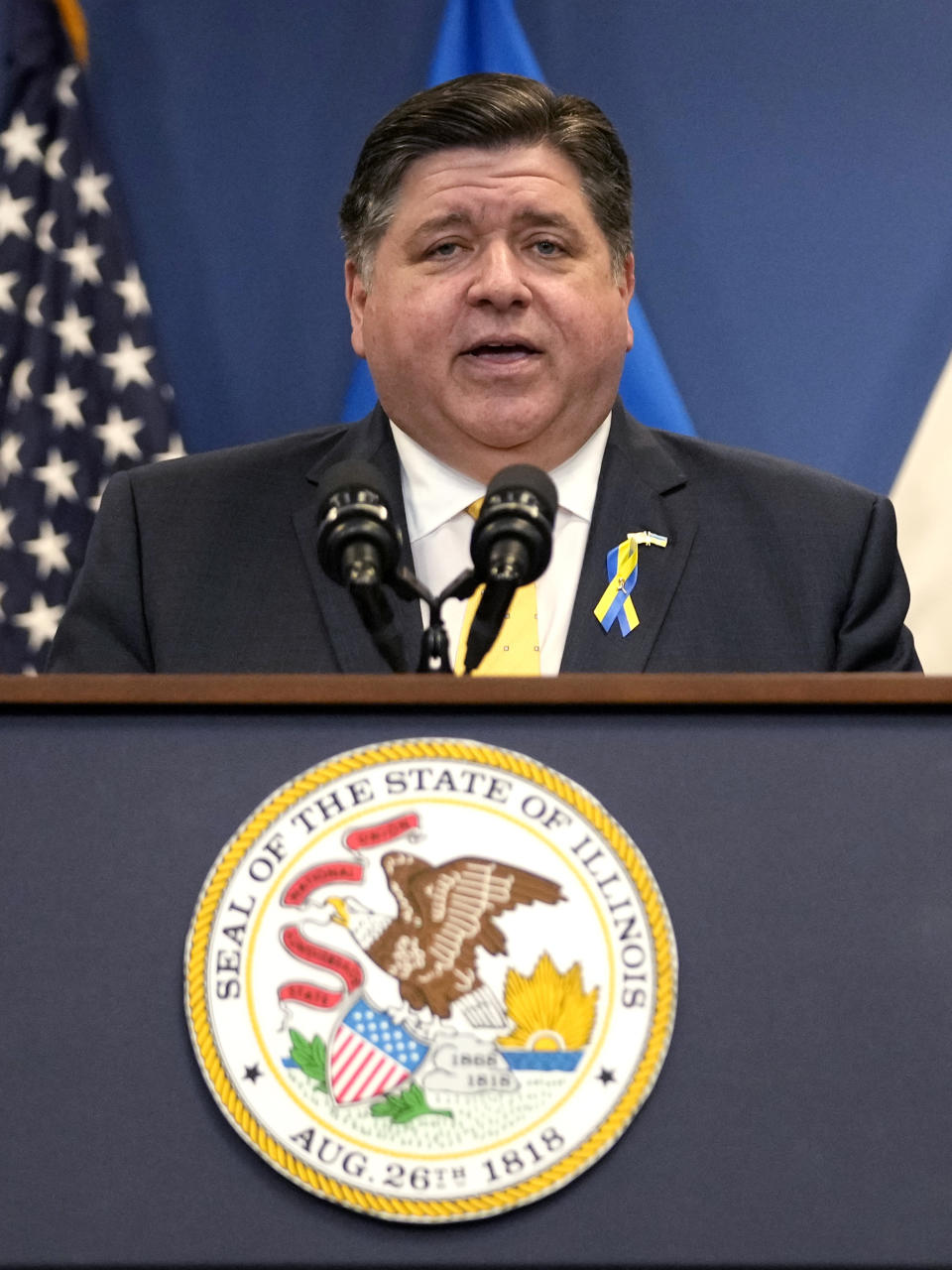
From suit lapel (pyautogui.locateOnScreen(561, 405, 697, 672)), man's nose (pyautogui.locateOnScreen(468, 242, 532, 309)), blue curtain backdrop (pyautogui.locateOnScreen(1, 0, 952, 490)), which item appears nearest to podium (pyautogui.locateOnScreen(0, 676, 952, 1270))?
A: suit lapel (pyautogui.locateOnScreen(561, 405, 697, 672))

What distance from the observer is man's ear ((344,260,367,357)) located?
7.88 ft

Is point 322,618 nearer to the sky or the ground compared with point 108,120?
nearer to the ground

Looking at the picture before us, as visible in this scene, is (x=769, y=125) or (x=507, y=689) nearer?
(x=507, y=689)

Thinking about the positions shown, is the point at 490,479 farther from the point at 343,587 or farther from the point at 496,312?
the point at 343,587

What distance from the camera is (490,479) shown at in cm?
205

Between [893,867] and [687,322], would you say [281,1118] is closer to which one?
[893,867]

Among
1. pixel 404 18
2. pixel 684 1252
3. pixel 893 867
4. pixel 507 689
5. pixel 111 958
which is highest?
pixel 404 18

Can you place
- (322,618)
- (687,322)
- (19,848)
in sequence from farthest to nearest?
(687,322), (322,618), (19,848)

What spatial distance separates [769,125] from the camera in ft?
10.6

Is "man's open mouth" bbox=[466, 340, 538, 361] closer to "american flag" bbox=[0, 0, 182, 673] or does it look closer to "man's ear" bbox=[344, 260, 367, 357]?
"man's ear" bbox=[344, 260, 367, 357]

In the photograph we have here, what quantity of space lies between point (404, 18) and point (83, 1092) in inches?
106

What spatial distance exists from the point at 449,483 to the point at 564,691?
1.20 metres

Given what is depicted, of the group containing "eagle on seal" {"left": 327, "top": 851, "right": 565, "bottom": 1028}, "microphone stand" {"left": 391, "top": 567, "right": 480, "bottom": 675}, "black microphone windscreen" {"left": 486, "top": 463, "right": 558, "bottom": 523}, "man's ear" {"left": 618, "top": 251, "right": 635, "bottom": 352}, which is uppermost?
"man's ear" {"left": 618, "top": 251, "right": 635, "bottom": 352}

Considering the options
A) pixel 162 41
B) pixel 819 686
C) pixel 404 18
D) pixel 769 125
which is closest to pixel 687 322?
pixel 769 125
